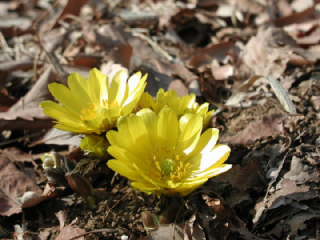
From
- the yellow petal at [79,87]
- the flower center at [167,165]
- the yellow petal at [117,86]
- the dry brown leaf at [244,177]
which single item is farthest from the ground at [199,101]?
the yellow petal at [117,86]

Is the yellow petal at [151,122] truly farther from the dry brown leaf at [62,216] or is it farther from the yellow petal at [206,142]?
the dry brown leaf at [62,216]

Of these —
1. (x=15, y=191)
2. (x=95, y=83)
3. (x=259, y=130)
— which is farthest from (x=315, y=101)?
(x=15, y=191)

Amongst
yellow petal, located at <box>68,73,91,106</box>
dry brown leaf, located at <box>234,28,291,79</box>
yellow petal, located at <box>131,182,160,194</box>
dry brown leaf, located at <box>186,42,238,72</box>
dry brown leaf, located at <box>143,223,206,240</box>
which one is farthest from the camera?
dry brown leaf, located at <box>186,42,238,72</box>

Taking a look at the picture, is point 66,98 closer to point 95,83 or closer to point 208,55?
point 95,83

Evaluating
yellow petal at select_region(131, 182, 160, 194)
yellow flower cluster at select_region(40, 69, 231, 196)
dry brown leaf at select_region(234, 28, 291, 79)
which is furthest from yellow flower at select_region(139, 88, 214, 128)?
dry brown leaf at select_region(234, 28, 291, 79)

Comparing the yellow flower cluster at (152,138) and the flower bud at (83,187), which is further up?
the yellow flower cluster at (152,138)

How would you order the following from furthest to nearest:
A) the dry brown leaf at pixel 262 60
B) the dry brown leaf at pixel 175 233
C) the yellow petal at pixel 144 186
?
the dry brown leaf at pixel 262 60 → the dry brown leaf at pixel 175 233 → the yellow petal at pixel 144 186

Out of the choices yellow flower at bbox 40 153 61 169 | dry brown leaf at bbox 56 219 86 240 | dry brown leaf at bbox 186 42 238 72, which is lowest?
dry brown leaf at bbox 56 219 86 240

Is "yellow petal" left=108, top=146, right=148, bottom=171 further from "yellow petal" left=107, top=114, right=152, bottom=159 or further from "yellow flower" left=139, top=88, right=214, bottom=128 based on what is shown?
"yellow flower" left=139, top=88, right=214, bottom=128
